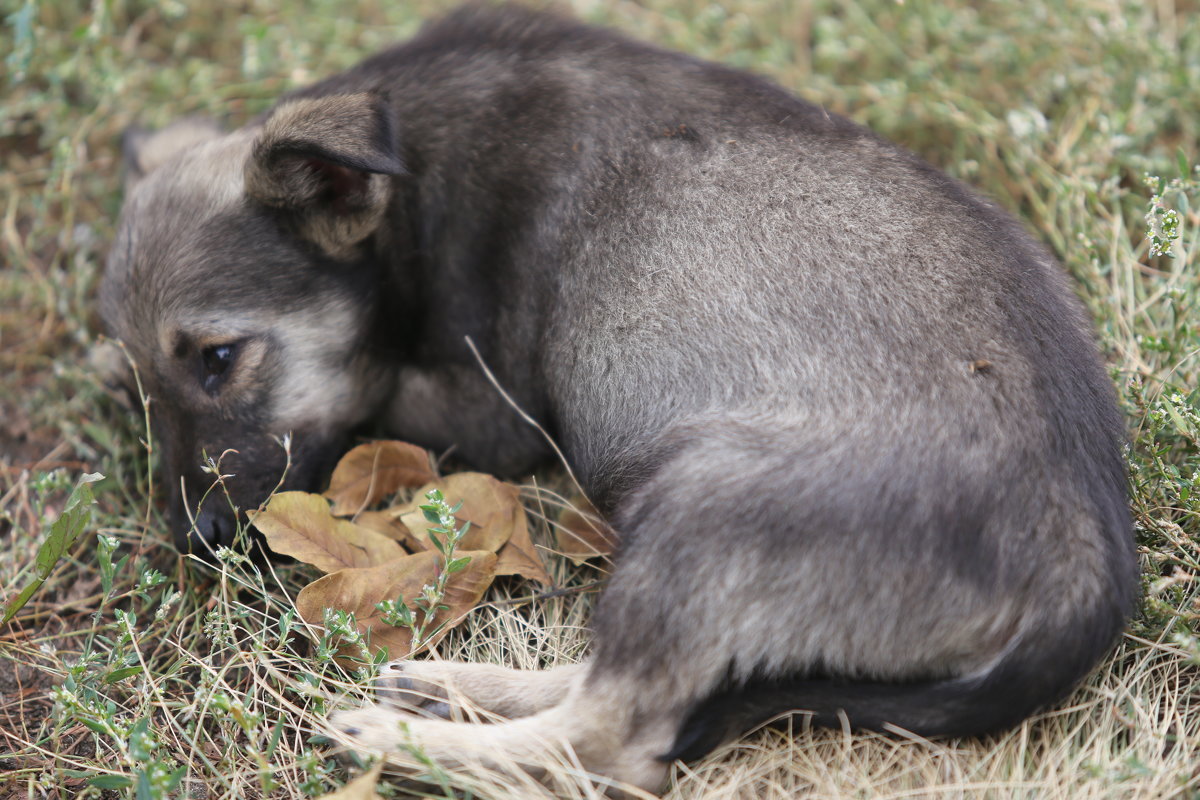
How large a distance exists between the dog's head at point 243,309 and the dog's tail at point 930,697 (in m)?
1.76

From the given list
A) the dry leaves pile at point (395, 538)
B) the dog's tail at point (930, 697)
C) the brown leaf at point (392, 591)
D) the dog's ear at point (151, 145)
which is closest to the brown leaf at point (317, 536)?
the dry leaves pile at point (395, 538)

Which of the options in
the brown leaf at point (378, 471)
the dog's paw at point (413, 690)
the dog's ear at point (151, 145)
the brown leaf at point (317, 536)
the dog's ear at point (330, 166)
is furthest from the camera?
the dog's ear at point (151, 145)

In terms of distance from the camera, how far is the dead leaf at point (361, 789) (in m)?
2.57

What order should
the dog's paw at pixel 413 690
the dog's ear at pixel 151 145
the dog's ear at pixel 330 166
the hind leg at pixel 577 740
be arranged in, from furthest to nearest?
the dog's ear at pixel 151 145 → the dog's ear at pixel 330 166 → the dog's paw at pixel 413 690 → the hind leg at pixel 577 740

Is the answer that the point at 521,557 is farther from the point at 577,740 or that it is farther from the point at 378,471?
the point at 577,740

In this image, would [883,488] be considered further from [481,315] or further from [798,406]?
[481,315]

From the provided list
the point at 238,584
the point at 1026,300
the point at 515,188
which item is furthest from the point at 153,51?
the point at 1026,300

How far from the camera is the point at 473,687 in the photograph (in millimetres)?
2979

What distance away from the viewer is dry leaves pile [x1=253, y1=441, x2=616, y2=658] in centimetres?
322

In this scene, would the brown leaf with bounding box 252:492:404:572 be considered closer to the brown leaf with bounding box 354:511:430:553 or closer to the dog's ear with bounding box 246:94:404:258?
the brown leaf with bounding box 354:511:430:553

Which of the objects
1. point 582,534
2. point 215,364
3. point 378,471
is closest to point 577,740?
point 582,534

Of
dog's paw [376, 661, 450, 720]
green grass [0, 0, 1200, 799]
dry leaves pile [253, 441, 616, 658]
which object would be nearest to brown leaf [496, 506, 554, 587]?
dry leaves pile [253, 441, 616, 658]

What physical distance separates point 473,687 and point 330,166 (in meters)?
1.82

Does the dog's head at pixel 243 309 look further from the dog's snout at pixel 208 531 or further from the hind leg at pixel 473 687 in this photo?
the hind leg at pixel 473 687
